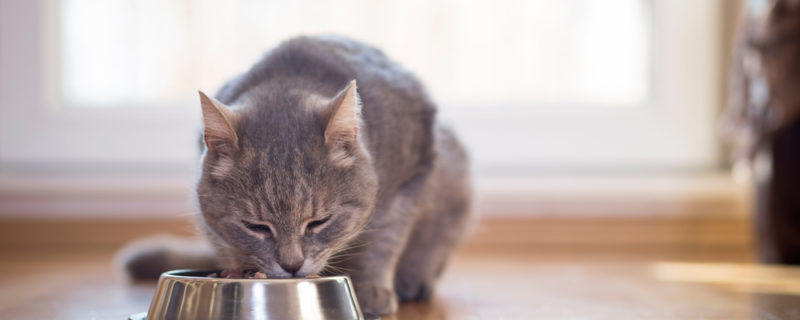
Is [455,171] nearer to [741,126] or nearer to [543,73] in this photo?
[741,126]

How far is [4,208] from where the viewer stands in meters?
2.72

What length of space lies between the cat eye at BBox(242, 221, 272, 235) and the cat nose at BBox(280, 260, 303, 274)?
0.18ft

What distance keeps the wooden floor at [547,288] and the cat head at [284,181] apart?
24 centimetres

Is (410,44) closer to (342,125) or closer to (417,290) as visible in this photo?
(417,290)

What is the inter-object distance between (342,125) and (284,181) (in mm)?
126

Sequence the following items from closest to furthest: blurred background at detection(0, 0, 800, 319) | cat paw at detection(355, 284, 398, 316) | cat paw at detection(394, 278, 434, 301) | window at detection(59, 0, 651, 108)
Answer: cat paw at detection(355, 284, 398, 316) → cat paw at detection(394, 278, 434, 301) → blurred background at detection(0, 0, 800, 319) → window at detection(59, 0, 651, 108)

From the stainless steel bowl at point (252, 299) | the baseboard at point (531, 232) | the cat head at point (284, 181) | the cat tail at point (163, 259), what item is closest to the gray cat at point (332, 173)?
the cat head at point (284, 181)

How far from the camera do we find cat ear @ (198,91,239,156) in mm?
1108

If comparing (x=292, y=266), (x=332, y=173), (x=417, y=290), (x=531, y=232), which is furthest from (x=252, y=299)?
(x=531, y=232)

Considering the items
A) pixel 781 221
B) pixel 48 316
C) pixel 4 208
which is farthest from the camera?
pixel 4 208

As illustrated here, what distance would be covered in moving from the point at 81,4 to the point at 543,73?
1673mm

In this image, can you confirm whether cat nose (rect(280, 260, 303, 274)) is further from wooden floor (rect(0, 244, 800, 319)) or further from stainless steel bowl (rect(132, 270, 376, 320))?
wooden floor (rect(0, 244, 800, 319))

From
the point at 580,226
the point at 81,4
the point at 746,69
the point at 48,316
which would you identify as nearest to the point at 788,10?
the point at 746,69

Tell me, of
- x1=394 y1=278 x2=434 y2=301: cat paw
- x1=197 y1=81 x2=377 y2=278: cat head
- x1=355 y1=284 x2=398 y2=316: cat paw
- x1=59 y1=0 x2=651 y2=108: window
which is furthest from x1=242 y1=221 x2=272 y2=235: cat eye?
x1=59 y1=0 x2=651 y2=108: window
